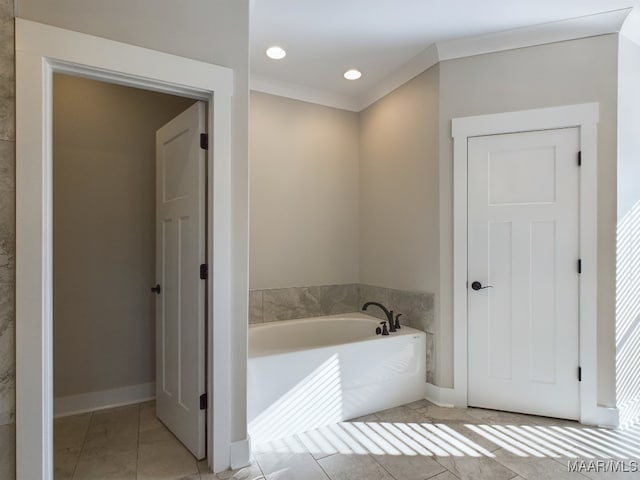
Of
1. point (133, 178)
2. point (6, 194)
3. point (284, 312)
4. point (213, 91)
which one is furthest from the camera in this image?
point (284, 312)

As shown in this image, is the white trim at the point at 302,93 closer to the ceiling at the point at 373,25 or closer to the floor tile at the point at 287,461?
the ceiling at the point at 373,25

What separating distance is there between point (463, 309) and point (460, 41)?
191 cm

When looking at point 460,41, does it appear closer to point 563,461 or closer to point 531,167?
point 531,167

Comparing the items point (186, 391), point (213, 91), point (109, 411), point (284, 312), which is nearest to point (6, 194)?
point (213, 91)

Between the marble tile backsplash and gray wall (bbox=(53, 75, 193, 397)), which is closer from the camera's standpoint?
gray wall (bbox=(53, 75, 193, 397))

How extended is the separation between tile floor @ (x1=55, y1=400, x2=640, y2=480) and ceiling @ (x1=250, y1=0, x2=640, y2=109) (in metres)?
2.59

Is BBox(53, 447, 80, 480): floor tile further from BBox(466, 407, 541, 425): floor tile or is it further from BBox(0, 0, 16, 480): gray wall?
→ BBox(466, 407, 541, 425): floor tile

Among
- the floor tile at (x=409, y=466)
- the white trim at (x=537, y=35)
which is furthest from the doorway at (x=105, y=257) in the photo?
the white trim at (x=537, y=35)

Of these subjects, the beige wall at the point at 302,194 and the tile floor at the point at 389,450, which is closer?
the tile floor at the point at 389,450

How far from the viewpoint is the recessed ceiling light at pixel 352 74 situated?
305 centimetres

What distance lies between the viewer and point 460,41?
2.59 metres

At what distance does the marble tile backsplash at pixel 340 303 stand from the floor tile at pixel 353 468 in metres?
1.01

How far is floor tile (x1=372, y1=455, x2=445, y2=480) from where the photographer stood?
1883mm

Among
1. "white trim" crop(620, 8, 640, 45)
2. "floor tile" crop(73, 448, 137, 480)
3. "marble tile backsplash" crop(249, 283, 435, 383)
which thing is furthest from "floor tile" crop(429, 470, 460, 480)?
"white trim" crop(620, 8, 640, 45)
